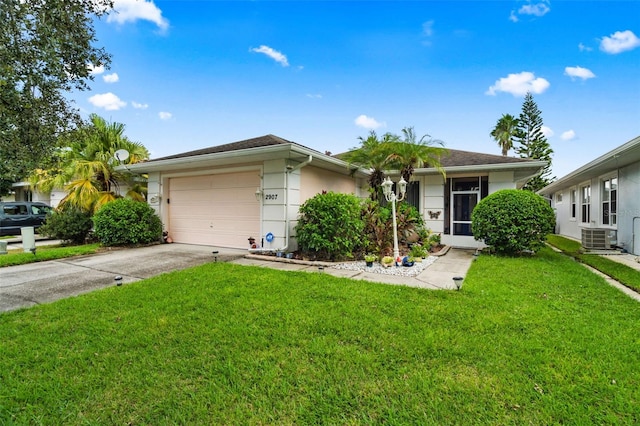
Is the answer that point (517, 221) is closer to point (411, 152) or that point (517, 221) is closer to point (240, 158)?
point (411, 152)

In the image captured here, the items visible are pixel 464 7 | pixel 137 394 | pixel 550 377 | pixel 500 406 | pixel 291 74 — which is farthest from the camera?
pixel 291 74

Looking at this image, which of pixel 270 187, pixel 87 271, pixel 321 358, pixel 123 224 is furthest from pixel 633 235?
pixel 123 224

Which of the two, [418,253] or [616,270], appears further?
[418,253]

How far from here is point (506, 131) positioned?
2822 centimetres

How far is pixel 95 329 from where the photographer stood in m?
3.29

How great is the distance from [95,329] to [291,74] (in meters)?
11.3

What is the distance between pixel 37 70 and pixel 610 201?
1502 centimetres

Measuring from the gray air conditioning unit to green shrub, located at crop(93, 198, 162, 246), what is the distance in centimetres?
1409

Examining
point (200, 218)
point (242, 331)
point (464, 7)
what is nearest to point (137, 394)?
point (242, 331)

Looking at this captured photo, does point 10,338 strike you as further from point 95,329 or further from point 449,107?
point 449,107

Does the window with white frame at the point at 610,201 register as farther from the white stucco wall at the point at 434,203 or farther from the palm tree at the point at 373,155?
the palm tree at the point at 373,155

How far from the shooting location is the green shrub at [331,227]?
23.3ft

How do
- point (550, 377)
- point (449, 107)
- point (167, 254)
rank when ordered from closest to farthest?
point (550, 377), point (167, 254), point (449, 107)

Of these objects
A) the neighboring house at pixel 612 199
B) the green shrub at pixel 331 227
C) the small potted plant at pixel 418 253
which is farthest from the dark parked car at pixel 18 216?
the neighboring house at pixel 612 199
